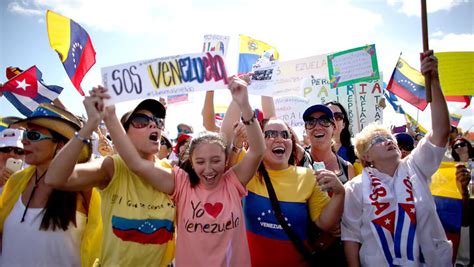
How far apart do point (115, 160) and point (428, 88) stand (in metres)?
2.44

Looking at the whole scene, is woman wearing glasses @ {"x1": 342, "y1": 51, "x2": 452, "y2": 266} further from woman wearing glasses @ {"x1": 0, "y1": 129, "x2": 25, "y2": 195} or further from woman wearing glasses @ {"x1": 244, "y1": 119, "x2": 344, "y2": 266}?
woman wearing glasses @ {"x1": 0, "y1": 129, "x2": 25, "y2": 195}

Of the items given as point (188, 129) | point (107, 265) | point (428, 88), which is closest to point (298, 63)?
point (188, 129)

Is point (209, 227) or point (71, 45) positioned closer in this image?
point (209, 227)

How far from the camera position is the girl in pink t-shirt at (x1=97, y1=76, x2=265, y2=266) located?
2178mm

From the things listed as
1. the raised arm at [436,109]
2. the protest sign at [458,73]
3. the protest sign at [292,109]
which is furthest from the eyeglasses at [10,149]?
the protest sign at [458,73]

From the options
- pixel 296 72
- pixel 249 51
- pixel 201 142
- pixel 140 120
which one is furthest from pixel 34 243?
pixel 296 72

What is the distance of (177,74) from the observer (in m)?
2.48

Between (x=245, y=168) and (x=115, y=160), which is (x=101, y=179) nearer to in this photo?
(x=115, y=160)

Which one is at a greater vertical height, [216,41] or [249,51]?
[249,51]

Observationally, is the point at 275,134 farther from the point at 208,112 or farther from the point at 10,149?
the point at 10,149

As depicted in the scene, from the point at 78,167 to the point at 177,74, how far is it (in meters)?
0.98

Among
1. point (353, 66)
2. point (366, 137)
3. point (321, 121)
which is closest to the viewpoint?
point (366, 137)

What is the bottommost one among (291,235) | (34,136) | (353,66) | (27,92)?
(291,235)

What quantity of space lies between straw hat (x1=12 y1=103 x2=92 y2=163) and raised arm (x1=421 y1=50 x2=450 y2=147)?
8.87 feet
